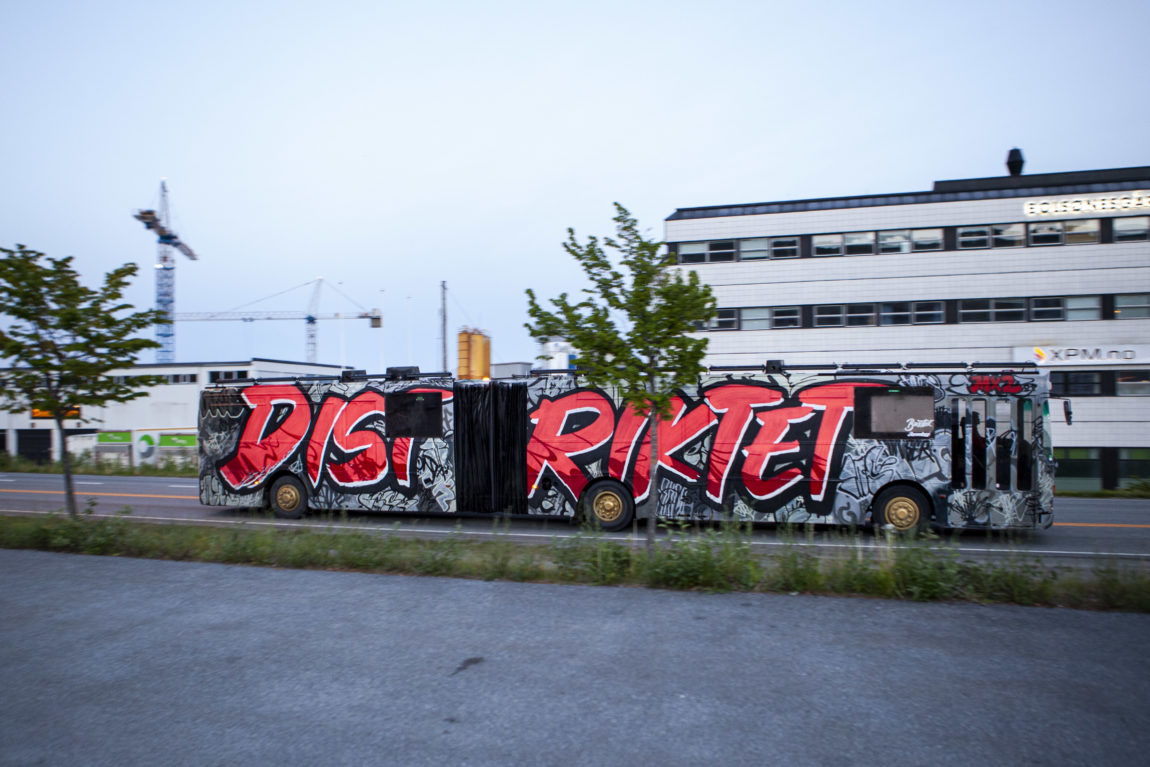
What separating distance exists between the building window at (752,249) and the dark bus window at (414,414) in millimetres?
25477

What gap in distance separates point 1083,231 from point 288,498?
118ft

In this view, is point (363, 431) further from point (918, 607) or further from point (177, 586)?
point (918, 607)

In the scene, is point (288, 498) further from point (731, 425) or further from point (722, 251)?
point (722, 251)

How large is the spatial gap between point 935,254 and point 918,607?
31.7m

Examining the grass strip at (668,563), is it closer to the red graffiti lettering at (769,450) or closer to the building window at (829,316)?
the red graffiti lettering at (769,450)

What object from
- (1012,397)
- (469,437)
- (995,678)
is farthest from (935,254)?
(995,678)

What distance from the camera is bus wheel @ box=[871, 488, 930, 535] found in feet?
40.0

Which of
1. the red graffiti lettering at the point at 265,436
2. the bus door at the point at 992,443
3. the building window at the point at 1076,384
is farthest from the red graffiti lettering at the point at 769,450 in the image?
the building window at the point at 1076,384

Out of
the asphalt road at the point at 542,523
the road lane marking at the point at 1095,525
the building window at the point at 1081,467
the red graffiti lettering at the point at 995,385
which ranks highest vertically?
the red graffiti lettering at the point at 995,385

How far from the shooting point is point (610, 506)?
13461 mm

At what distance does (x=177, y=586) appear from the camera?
7.93 metres

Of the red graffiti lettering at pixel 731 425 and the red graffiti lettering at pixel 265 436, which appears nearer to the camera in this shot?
the red graffiti lettering at pixel 731 425

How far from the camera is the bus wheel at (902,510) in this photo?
12.2 m

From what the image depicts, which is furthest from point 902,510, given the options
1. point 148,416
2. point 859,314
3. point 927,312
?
point 148,416
